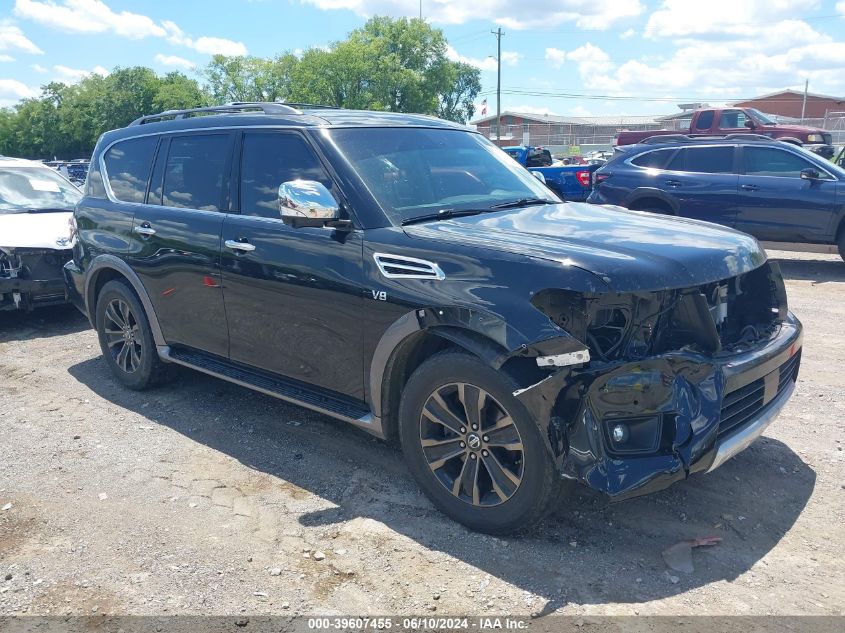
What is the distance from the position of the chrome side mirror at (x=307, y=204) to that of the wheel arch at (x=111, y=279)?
2088mm

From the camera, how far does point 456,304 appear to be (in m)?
3.33

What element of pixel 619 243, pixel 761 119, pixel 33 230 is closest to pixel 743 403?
pixel 619 243

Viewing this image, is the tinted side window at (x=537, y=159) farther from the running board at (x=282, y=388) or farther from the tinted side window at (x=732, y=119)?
the running board at (x=282, y=388)

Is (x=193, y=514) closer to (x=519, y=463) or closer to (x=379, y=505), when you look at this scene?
(x=379, y=505)

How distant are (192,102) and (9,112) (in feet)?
140

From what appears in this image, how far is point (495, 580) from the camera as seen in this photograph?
3.12 metres

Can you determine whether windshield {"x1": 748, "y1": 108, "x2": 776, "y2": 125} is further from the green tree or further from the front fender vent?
the green tree

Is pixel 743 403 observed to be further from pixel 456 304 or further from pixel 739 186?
pixel 739 186

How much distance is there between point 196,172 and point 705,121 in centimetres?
1853

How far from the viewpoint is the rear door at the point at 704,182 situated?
407 inches

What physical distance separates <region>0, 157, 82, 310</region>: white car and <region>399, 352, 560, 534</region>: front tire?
492cm

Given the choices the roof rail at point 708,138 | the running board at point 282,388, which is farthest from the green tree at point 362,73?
the running board at point 282,388

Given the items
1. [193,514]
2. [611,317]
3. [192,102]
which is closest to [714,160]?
[611,317]

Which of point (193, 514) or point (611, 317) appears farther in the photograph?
point (193, 514)
